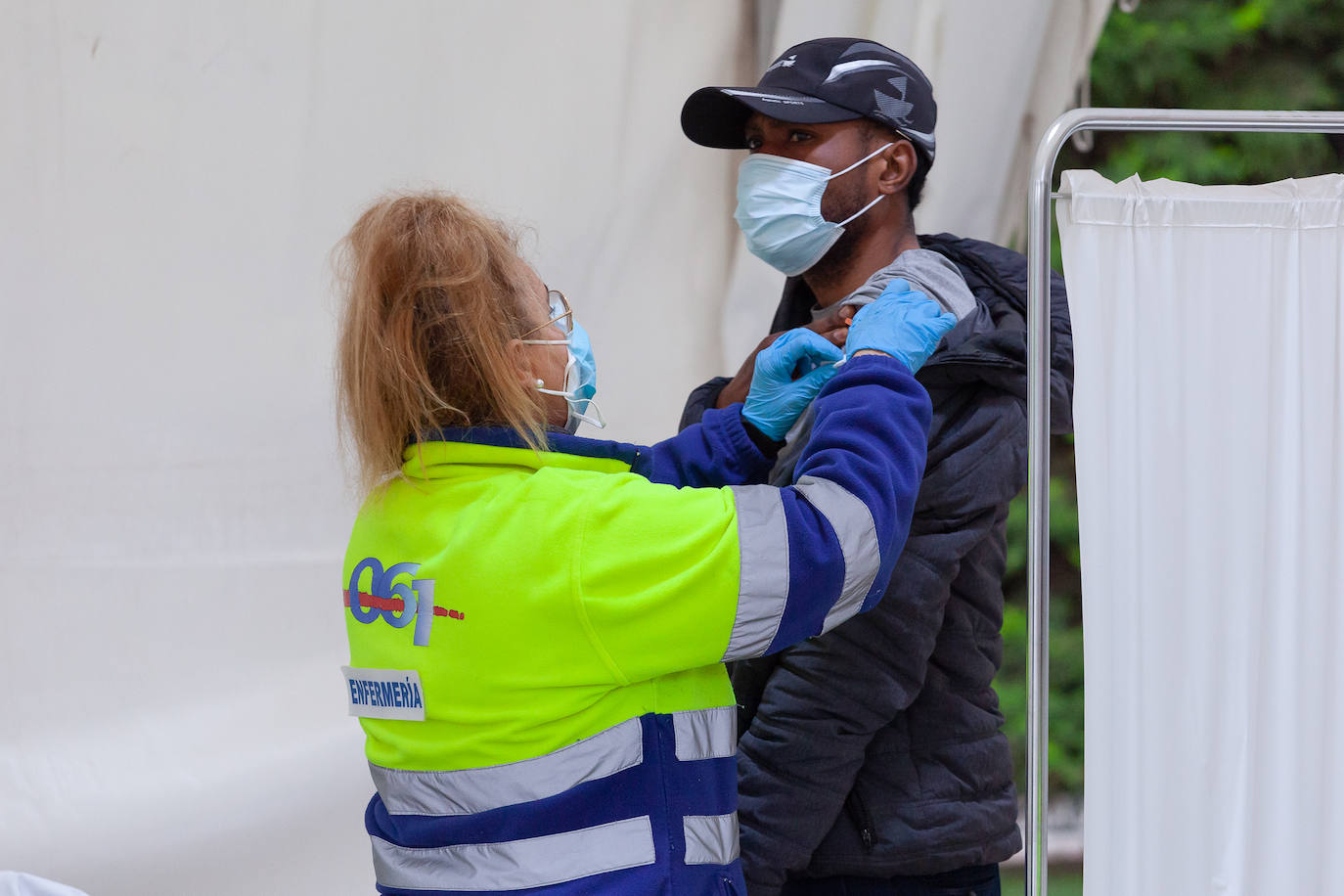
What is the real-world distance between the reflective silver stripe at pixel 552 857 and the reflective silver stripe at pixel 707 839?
0.12ft

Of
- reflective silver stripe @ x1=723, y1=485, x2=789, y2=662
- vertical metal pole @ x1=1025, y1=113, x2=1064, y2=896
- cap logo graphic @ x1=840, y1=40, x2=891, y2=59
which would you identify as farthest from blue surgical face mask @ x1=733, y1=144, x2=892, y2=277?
reflective silver stripe @ x1=723, y1=485, x2=789, y2=662

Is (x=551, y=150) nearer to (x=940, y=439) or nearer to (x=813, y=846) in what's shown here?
(x=940, y=439)

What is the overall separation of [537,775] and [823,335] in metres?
0.63

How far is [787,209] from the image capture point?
5.17ft

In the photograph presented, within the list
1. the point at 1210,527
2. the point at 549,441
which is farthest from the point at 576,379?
the point at 1210,527

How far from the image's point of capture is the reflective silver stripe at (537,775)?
3.76 feet

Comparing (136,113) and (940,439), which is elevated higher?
(136,113)

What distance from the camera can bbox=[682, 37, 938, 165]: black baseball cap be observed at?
1532 millimetres

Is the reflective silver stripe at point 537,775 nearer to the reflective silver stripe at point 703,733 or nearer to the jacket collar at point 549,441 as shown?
the reflective silver stripe at point 703,733

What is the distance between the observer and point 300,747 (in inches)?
91.9

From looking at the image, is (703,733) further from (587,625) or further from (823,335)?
(823,335)

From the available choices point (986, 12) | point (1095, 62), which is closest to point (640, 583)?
point (986, 12)

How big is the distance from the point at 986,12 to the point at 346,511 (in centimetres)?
163

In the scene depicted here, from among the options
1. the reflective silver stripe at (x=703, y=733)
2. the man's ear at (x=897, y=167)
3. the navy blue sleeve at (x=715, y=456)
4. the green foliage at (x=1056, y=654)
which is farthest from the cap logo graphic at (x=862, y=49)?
the green foliage at (x=1056, y=654)
